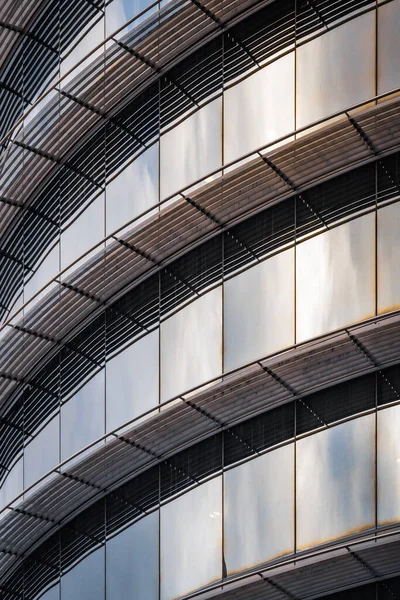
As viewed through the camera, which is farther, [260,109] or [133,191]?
[133,191]

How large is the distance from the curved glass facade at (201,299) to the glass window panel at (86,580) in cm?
6

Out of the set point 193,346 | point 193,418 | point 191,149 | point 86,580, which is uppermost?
point 191,149

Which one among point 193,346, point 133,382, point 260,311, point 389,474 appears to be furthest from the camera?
point 133,382

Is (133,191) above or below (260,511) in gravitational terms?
above

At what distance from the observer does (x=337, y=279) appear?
93.0 feet

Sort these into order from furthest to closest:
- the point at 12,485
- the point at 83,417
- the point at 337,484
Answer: the point at 12,485, the point at 83,417, the point at 337,484

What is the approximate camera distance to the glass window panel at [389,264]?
2761 centimetres

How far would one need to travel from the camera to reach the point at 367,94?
28.0m

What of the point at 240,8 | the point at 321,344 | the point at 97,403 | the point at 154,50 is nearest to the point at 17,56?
the point at 154,50

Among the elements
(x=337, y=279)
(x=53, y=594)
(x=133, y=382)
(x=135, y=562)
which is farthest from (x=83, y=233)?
(x=53, y=594)

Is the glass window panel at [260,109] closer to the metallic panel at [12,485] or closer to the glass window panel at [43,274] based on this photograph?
the glass window panel at [43,274]

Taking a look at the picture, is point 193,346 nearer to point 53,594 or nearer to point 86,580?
point 86,580

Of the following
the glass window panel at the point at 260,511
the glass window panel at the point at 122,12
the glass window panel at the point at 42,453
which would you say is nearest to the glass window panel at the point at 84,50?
the glass window panel at the point at 122,12

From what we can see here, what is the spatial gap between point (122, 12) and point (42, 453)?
12.5 meters
